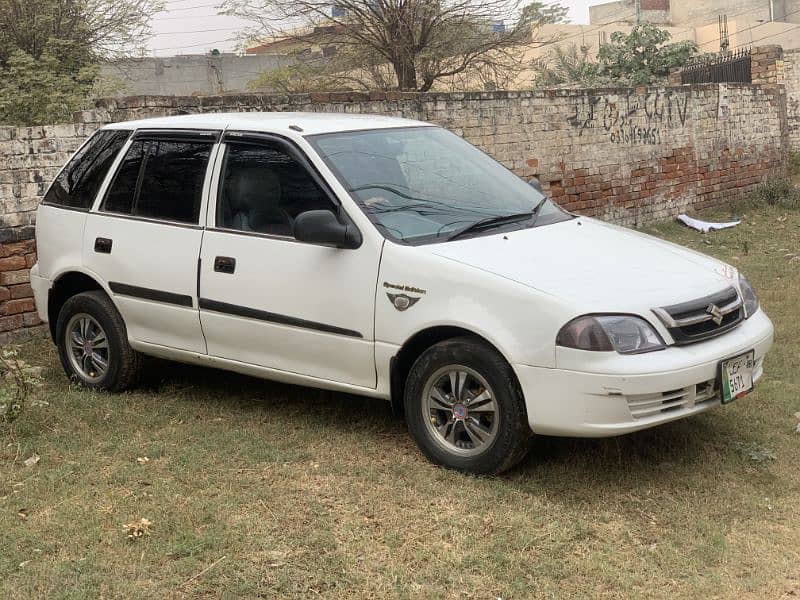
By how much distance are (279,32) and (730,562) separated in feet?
47.6

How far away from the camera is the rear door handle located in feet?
18.6

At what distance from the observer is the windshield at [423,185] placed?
476 cm

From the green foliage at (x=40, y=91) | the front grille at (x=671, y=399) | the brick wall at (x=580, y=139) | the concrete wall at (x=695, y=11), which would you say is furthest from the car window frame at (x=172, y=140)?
the concrete wall at (x=695, y=11)

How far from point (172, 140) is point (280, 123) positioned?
2.60 feet

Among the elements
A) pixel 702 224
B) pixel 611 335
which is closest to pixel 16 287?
pixel 611 335

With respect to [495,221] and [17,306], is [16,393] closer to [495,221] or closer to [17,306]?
[17,306]

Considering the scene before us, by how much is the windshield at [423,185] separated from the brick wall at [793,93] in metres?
17.5

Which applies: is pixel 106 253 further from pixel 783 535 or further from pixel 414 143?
pixel 783 535

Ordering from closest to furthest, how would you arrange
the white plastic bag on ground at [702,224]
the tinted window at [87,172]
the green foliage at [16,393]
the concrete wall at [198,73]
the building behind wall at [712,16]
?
the green foliage at [16,393] < the tinted window at [87,172] < the white plastic bag on ground at [702,224] < the concrete wall at [198,73] < the building behind wall at [712,16]

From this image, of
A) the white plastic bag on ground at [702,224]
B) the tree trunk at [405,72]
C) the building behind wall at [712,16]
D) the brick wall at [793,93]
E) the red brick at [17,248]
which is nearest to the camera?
the red brick at [17,248]

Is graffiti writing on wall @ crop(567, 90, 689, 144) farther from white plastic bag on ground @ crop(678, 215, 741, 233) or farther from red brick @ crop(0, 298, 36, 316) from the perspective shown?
red brick @ crop(0, 298, 36, 316)

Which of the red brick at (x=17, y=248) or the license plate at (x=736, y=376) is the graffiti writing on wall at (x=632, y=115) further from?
the license plate at (x=736, y=376)

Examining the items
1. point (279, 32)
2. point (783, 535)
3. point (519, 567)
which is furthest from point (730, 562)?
point (279, 32)


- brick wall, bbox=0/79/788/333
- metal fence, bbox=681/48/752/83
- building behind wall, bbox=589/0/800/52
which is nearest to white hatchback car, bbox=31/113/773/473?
brick wall, bbox=0/79/788/333
